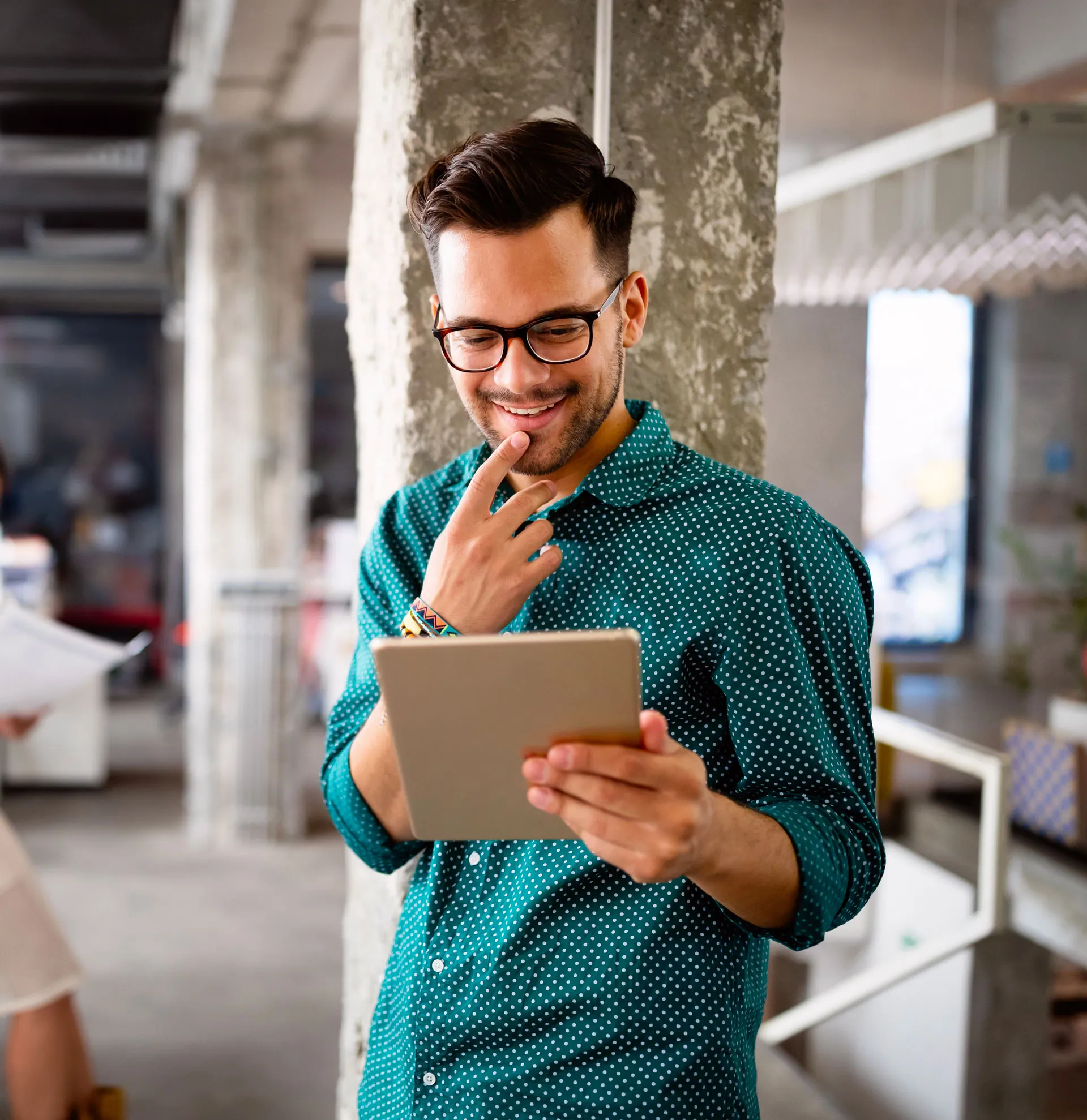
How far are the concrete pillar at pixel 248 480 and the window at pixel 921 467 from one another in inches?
101

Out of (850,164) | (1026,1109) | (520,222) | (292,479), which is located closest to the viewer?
(520,222)

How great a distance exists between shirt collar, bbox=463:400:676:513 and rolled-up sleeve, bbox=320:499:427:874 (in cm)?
20

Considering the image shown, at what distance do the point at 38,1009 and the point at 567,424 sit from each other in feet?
6.54

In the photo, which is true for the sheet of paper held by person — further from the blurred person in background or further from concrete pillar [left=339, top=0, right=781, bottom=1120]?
concrete pillar [left=339, top=0, right=781, bottom=1120]

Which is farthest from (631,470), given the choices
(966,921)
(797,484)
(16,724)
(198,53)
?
(198,53)

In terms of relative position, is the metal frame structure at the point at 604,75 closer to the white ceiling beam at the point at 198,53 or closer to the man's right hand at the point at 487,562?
the man's right hand at the point at 487,562

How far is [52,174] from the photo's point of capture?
5.55 meters

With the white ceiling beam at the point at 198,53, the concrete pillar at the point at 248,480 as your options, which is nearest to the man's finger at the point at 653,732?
the white ceiling beam at the point at 198,53

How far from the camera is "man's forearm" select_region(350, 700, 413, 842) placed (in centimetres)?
118

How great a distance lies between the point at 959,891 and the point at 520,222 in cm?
287

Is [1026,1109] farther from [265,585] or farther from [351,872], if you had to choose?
[265,585]

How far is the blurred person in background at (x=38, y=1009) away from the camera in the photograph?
2441 mm

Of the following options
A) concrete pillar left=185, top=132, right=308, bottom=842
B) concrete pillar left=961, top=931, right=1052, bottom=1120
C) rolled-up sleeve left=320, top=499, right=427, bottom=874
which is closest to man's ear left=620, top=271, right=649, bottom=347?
rolled-up sleeve left=320, top=499, right=427, bottom=874

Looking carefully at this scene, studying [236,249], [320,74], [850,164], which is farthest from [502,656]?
[236,249]
